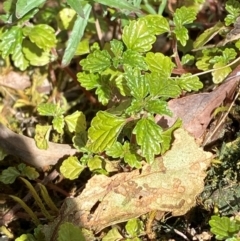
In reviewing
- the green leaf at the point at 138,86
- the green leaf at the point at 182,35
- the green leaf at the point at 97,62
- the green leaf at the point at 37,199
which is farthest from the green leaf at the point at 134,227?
the green leaf at the point at 182,35

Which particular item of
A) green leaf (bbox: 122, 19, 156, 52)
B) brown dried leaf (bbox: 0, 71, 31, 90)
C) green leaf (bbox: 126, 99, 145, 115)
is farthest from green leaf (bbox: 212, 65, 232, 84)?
brown dried leaf (bbox: 0, 71, 31, 90)

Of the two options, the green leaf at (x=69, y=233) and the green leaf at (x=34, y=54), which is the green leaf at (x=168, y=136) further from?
the green leaf at (x=34, y=54)

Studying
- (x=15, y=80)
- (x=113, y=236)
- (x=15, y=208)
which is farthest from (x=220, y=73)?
(x=15, y=80)

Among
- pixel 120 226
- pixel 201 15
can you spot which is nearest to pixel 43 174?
pixel 120 226

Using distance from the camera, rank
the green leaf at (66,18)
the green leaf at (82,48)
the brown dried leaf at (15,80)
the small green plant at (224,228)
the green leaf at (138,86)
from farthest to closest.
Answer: the brown dried leaf at (15,80) → the green leaf at (66,18) → the green leaf at (82,48) → the green leaf at (138,86) → the small green plant at (224,228)

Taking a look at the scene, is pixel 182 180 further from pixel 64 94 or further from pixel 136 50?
pixel 64 94

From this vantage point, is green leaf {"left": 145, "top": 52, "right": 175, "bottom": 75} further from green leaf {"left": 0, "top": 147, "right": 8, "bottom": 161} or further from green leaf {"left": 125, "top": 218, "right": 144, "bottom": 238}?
green leaf {"left": 0, "top": 147, "right": 8, "bottom": 161}

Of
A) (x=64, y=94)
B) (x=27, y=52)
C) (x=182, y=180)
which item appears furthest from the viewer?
(x=64, y=94)
